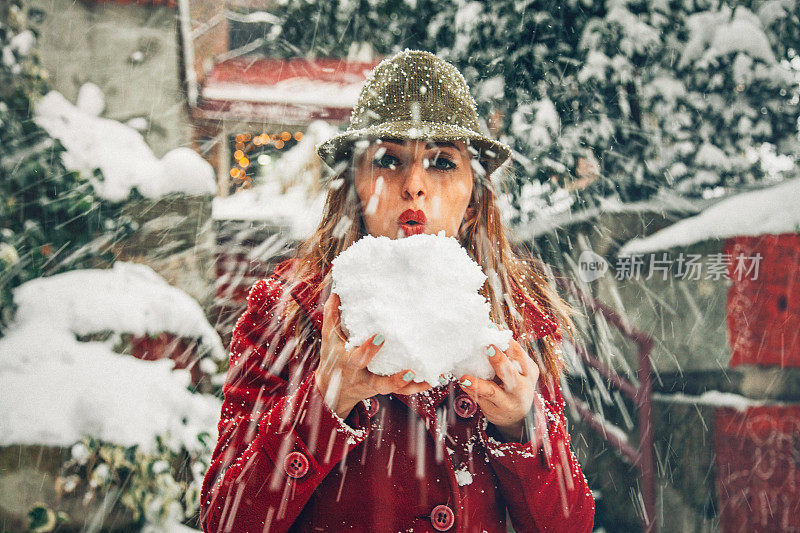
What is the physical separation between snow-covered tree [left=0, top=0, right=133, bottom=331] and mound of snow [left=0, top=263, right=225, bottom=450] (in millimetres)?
237

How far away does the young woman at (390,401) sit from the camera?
1.41 m

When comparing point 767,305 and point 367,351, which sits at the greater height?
point 367,351

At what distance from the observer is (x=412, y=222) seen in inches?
65.1

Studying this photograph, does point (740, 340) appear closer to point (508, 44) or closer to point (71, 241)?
point (508, 44)

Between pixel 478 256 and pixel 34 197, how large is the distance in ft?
12.4

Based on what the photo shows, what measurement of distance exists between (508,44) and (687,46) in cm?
168

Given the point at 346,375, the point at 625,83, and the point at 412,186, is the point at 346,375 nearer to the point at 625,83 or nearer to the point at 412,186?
the point at 412,186

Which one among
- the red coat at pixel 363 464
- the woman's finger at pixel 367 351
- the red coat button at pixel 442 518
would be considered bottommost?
the red coat button at pixel 442 518

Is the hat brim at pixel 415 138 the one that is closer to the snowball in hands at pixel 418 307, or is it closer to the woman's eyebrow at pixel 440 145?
the woman's eyebrow at pixel 440 145

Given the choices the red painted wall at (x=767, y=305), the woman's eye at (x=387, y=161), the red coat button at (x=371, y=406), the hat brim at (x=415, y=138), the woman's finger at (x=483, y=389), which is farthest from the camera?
the red painted wall at (x=767, y=305)

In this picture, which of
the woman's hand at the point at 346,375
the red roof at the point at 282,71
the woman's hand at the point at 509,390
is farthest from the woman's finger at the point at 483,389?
the red roof at the point at 282,71

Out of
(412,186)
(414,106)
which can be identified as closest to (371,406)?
(412,186)
